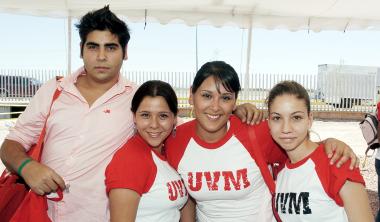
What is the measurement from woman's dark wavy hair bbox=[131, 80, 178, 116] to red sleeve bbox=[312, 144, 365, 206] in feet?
2.76

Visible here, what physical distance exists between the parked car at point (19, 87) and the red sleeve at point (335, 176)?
1890 centimetres

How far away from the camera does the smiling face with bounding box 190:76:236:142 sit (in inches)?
78.8

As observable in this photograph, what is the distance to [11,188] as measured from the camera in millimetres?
1957

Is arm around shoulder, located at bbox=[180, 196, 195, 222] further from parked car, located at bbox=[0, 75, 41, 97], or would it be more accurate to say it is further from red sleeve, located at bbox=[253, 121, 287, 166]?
parked car, located at bbox=[0, 75, 41, 97]

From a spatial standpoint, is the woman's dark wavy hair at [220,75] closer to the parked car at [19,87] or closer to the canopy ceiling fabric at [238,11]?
the canopy ceiling fabric at [238,11]

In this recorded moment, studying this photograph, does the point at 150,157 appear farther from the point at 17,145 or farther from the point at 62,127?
the point at 17,145

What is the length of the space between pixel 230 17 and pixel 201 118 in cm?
559

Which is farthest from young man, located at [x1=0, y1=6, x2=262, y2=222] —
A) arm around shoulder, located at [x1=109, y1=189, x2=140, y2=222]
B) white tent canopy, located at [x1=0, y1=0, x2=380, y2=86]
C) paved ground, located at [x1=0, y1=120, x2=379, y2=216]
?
white tent canopy, located at [x1=0, y1=0, x2=380, y2=86]

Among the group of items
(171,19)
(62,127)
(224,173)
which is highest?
(171,19)

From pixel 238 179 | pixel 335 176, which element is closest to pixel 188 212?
pixel 238 179

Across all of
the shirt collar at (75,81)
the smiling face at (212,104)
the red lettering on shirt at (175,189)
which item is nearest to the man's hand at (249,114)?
the smiling face at (212,104)

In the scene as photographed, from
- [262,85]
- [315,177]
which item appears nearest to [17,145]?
[315,177]

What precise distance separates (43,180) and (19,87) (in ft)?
61.7

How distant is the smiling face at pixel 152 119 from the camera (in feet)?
6.50
